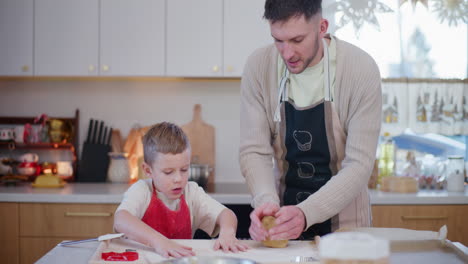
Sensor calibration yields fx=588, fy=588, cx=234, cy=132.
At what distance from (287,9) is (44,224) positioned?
6.26 ft

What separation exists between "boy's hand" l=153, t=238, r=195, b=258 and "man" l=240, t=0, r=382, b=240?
1.02 feet

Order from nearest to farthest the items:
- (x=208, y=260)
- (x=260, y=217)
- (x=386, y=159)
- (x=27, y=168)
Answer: (x=208, y=260) < (x=260, y=217) < (x=386, y=159) < (x=27, y=168)

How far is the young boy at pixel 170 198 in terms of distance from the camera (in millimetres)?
1803

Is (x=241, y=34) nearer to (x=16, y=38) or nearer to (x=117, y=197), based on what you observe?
(x=117, y=197)

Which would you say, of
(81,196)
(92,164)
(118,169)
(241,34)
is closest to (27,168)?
(92,164)

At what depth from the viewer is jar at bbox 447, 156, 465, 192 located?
3.18 metres

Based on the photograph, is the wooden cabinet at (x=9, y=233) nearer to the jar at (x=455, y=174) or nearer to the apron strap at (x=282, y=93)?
the apron strap at (x=282, y=93)

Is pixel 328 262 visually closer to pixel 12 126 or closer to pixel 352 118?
pixel 352 118

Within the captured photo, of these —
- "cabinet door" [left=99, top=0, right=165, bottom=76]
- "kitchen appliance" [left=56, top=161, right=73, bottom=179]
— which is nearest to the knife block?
"kitchen appliance" [left=56, top=161, right=73, bottom=179]

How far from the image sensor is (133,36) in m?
3.23

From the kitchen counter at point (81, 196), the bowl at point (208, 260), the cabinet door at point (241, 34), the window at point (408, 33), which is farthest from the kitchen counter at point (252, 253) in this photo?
the window at point (408, 33)

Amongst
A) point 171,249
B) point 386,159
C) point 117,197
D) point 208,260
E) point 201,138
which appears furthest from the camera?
point 201,138

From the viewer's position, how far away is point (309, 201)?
166cm

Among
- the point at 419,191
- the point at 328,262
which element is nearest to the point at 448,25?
the point at 419,191
